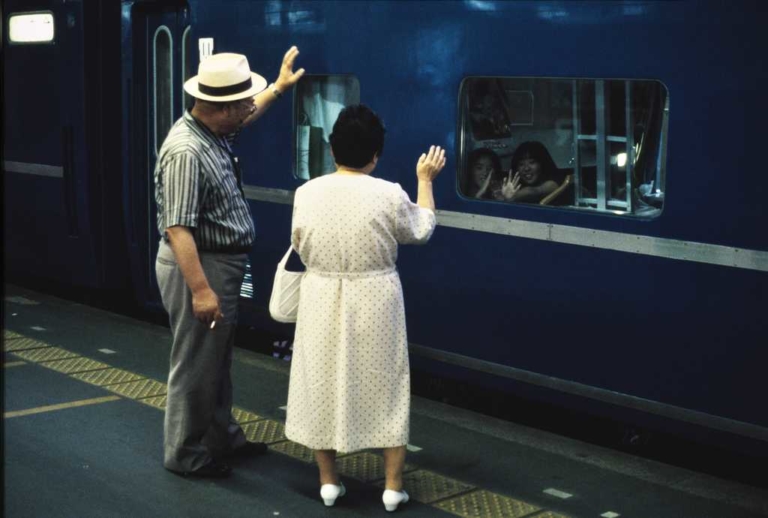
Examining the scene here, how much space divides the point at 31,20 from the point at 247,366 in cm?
384

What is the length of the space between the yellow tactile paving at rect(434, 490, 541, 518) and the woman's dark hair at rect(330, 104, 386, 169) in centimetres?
137

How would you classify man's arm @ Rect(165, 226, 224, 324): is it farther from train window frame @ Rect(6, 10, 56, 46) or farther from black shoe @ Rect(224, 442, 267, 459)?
train window frame @ Rect(6, 10, 56, 46)

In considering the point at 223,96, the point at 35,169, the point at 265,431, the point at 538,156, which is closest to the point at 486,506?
the point at 265,431

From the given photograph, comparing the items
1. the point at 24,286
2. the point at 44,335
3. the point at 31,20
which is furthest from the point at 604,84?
the point at 24,286

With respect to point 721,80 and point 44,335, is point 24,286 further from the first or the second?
point 721,80

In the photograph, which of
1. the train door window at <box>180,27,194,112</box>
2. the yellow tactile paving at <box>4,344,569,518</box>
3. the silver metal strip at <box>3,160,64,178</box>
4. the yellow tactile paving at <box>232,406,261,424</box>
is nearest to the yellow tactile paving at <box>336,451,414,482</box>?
the yellow tactile paving at <box>4,344,569,518</box>

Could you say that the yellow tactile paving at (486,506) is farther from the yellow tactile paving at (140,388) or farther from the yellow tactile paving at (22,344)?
the yellow tactile paving at (22,344)

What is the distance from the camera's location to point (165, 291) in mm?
4301

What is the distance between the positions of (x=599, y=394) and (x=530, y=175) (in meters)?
1.08

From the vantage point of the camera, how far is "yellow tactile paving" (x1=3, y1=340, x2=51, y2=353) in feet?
22.6

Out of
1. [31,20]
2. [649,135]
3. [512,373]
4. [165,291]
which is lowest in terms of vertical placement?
[512,373]

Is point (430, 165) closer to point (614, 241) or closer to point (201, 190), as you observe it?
point (201, 190)

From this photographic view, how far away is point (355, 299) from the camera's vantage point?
389cm

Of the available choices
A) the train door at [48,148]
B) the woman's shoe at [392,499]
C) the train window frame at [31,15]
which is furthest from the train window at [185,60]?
the woman's shoe at [392,499]
